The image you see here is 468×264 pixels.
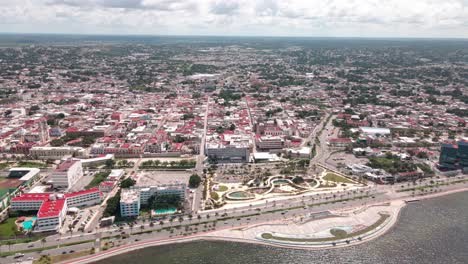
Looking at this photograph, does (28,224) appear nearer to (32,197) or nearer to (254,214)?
(32,197)

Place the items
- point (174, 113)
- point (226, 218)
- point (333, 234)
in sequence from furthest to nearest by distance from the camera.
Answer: point (174, 113) → point (226, 218) → point (333, 234)

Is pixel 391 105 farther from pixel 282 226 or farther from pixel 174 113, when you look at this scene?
pixel 282 226

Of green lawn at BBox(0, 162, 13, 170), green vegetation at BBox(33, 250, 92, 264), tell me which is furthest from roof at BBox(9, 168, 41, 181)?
green vegetation at BBox(33, 250, 92, 264)

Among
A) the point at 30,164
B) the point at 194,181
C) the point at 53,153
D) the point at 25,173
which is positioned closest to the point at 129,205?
the point at 194,181

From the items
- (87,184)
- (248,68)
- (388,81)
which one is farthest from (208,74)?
(87,184)

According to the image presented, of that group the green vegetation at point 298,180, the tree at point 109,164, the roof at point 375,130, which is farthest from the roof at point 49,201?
the roof at point 375,130

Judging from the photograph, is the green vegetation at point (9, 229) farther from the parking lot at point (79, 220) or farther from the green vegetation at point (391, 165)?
the green vegetation at point (391, 165)
